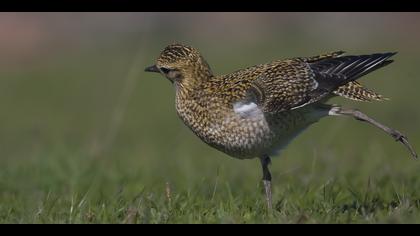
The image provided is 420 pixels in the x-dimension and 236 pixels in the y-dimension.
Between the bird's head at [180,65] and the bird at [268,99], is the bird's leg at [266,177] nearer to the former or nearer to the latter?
the bird at [268,99]

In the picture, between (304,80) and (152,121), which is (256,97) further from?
(152,121)

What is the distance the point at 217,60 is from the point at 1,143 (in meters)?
9.43

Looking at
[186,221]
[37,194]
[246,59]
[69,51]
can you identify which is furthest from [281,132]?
[69,51]

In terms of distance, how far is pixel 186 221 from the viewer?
6.21 meters

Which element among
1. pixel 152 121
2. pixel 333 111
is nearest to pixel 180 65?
pixel 333 111

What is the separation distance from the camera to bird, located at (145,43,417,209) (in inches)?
287

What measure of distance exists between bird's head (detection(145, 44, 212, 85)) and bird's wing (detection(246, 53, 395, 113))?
603mm

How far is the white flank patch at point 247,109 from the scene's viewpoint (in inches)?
287

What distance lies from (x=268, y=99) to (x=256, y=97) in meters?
0.12

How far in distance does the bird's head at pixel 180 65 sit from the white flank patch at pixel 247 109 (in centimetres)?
61

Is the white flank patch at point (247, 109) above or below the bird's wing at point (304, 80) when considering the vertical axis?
below

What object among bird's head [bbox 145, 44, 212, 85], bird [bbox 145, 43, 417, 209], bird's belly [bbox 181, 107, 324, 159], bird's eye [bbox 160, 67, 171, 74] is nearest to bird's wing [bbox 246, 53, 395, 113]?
bird [bbox 145, 43, 417, 209]

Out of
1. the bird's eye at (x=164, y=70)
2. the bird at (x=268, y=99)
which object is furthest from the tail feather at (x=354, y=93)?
the bird's eye at (x=164, y=70)
